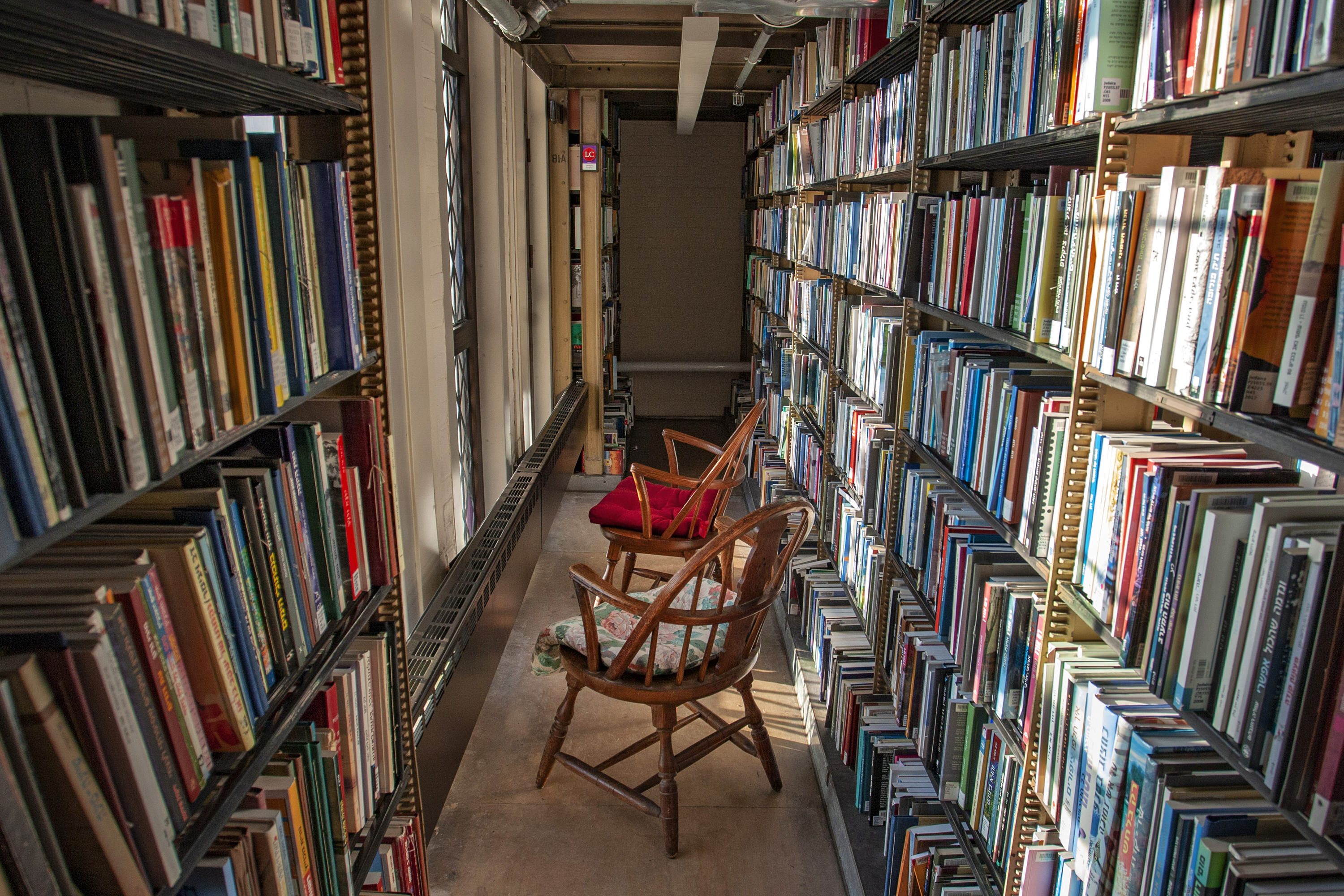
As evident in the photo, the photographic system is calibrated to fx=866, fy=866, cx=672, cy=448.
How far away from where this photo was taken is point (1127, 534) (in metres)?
1.16

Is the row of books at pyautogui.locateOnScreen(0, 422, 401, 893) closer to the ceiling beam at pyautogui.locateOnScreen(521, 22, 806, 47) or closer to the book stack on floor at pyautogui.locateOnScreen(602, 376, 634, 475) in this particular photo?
the ceiling beam at pyautogui.locateOnScreen(521, 22, 806, 47)

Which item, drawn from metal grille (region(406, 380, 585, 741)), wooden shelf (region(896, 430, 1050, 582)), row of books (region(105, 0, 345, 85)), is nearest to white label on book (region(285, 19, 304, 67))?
row of books (region(105, 0, 345, 85))

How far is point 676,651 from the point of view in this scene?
223 cm

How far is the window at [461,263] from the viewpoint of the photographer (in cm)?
278

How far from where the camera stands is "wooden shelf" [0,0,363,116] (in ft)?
2.30

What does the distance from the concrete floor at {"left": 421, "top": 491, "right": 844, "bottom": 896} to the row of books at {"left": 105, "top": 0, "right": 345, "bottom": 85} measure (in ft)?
5.59

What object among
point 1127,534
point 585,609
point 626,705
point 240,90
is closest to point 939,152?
point 1127,534

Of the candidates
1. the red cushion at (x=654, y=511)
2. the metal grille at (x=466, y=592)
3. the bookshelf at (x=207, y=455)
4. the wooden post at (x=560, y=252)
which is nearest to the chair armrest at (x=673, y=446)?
the red cushion at (x=654, y=511)

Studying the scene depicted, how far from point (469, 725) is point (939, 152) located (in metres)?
2.15

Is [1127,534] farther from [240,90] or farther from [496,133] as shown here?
[496,133]

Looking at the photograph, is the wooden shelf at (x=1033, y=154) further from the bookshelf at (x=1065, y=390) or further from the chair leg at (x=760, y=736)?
the chair leg at (x=760, y=736)

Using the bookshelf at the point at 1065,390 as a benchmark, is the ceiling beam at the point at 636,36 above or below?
A: above

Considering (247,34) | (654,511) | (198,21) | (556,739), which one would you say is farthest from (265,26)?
(654,511)

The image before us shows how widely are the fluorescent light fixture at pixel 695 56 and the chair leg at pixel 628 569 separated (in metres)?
1.93
